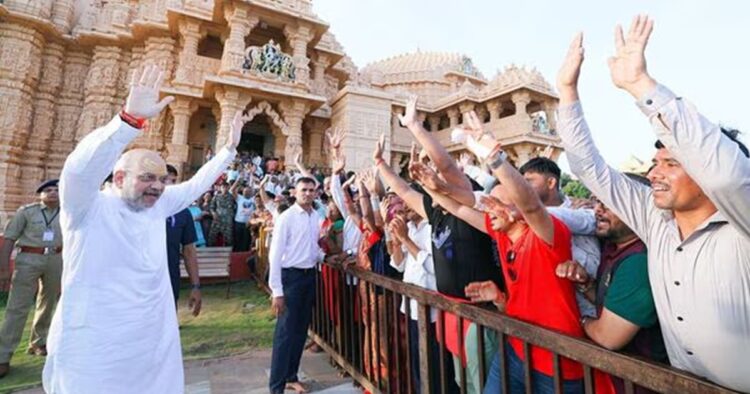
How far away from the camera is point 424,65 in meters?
27.0

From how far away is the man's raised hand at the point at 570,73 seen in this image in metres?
1.47

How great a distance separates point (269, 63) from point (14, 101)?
9.09 metres

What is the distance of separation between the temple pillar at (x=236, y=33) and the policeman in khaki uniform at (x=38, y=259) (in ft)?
32.6

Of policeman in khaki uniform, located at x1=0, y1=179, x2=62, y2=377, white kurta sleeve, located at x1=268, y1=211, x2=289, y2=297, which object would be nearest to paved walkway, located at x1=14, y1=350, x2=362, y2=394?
white kurta sleeve, located at x1=268, y1=211, x2=289, y2=297

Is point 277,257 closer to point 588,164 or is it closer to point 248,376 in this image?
point 248,376

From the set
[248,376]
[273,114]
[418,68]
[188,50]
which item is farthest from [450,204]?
[418,68]

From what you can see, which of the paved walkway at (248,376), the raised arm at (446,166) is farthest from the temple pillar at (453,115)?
the raised arm at (446,166)

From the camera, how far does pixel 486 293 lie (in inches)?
65.4

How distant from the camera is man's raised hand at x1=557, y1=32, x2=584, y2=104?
58.0 inches

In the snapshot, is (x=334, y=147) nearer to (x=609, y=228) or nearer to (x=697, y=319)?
(x=609, y=228)

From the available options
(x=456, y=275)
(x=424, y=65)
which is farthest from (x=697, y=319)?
(x=424, y=65)

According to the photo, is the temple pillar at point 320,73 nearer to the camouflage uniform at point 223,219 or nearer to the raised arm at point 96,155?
the camouflage uniform at point 223,219

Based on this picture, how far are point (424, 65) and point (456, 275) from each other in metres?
27.4

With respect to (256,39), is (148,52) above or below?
below
